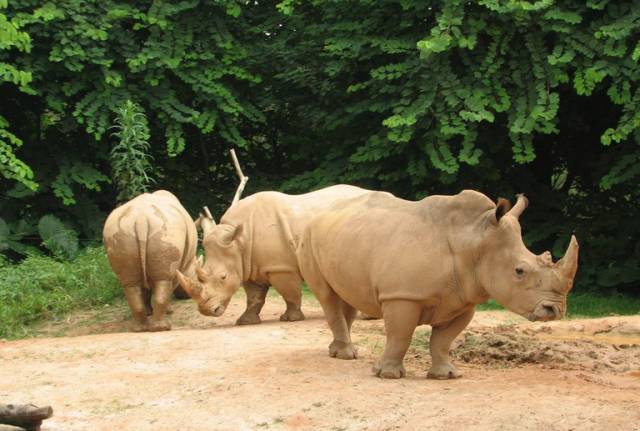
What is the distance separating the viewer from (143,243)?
10.8 meters

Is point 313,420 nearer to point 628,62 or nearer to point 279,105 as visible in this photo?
point 628,62

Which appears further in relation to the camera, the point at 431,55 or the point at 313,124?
the point at 313,124

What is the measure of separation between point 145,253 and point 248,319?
1.28 metres

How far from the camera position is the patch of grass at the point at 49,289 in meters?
11.8

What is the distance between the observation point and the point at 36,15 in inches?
552

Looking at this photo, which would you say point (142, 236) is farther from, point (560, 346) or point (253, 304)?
point (560, 346)

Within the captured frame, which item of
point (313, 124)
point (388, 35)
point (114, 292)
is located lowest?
point (114, 292)

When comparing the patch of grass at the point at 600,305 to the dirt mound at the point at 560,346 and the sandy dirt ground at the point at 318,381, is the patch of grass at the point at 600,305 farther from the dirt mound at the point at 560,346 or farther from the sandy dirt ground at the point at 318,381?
the dirt mound at the point at 560,346

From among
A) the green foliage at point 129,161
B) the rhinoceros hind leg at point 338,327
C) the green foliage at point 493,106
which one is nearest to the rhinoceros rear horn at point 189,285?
the rhinoceros hind leg at point 338,327

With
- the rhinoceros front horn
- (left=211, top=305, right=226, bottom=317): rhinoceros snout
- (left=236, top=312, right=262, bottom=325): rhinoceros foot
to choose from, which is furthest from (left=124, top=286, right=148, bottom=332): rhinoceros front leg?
the rhinoceros front horn

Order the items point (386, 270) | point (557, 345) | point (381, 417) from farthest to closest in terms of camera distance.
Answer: point (557, 345)
point (386, 270)
point (381, 417)

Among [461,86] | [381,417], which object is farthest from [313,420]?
[461,86]

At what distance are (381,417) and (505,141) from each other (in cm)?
874

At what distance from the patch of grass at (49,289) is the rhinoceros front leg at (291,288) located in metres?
2.64
